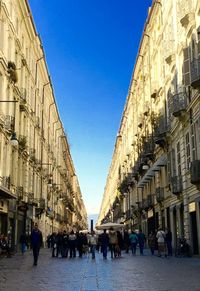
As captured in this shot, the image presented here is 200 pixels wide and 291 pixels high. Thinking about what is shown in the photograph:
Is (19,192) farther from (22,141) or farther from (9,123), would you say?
(9,123)

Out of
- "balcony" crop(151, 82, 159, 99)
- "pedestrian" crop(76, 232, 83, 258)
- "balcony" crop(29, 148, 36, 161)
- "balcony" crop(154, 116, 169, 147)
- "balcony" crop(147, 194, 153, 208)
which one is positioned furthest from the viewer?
"balcony" crop(29, 148, 36, 161)

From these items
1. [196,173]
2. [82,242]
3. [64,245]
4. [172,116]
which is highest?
[172,116]

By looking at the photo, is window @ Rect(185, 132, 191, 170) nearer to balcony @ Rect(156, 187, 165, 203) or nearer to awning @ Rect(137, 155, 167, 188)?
awning @ Rect(137, 155, 167, 188)

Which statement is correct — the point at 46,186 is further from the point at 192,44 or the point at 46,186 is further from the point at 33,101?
the point at 192,44

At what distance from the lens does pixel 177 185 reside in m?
28.4

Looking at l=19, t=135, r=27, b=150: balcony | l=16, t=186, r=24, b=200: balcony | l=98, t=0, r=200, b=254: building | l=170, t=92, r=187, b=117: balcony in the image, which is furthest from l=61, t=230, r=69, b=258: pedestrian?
l=170, t=92, r=187, b=117: balcony

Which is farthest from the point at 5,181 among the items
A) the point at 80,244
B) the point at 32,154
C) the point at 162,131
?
the point at 32,154

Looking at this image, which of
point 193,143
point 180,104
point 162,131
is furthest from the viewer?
point 162,131

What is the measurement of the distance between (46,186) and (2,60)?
1064 inches

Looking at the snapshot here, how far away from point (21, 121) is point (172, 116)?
43.1 feet

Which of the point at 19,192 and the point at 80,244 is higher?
the point at 19,192

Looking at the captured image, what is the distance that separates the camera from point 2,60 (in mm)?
30031

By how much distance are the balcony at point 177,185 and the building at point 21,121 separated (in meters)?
9.78

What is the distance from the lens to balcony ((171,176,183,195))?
1103 inches
